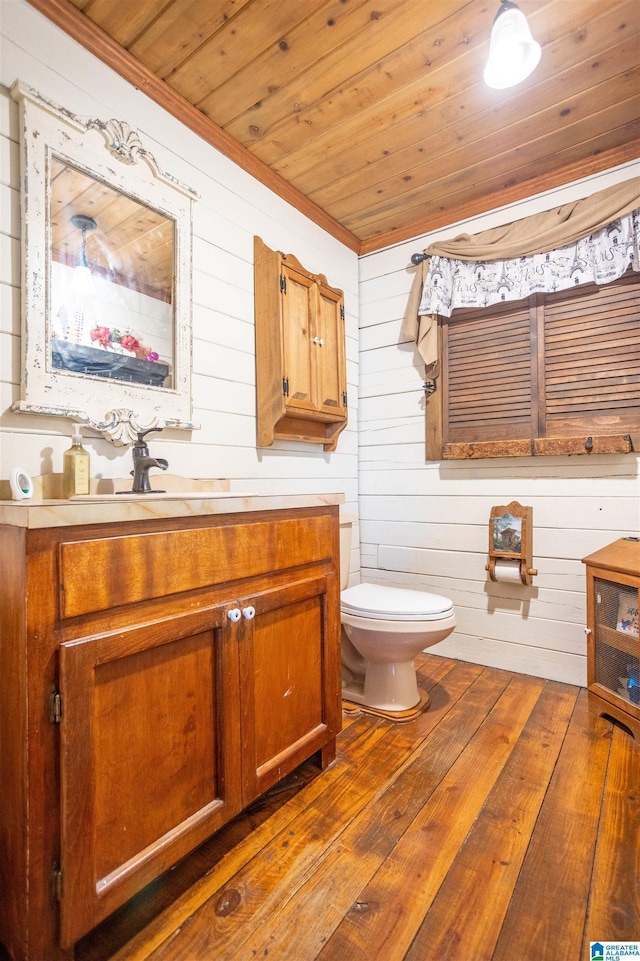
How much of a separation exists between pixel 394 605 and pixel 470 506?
2.74ft

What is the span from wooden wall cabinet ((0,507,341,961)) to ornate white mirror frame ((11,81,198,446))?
617 millimetres

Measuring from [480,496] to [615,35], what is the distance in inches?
67.6

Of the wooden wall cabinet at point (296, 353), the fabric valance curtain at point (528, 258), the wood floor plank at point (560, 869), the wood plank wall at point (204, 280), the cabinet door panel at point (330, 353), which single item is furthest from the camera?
the cabinet door panel at point (330, 353)

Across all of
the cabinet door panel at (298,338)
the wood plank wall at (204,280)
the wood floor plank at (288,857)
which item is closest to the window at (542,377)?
the wood plank wall at (204,280)

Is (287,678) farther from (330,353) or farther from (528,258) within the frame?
(528,258)

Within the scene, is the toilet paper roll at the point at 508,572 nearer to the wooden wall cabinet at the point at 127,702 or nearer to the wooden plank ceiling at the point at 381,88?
the wooden wall cabinet at the point at 127,702

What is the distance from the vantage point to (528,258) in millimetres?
2160

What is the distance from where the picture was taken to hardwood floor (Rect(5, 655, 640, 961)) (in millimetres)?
934

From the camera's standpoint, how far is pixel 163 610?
1.00m

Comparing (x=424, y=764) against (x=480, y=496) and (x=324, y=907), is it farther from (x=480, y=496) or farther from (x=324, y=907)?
(x=480, y=496)

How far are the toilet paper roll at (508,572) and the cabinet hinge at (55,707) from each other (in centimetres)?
190

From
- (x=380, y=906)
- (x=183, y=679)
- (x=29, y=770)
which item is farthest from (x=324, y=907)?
(x=29, y=770)

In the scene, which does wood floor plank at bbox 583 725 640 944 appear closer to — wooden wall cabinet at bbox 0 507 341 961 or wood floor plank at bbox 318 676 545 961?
wood floor plank at bbox 318 676 545 961

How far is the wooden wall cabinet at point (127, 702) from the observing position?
0.81 metres
